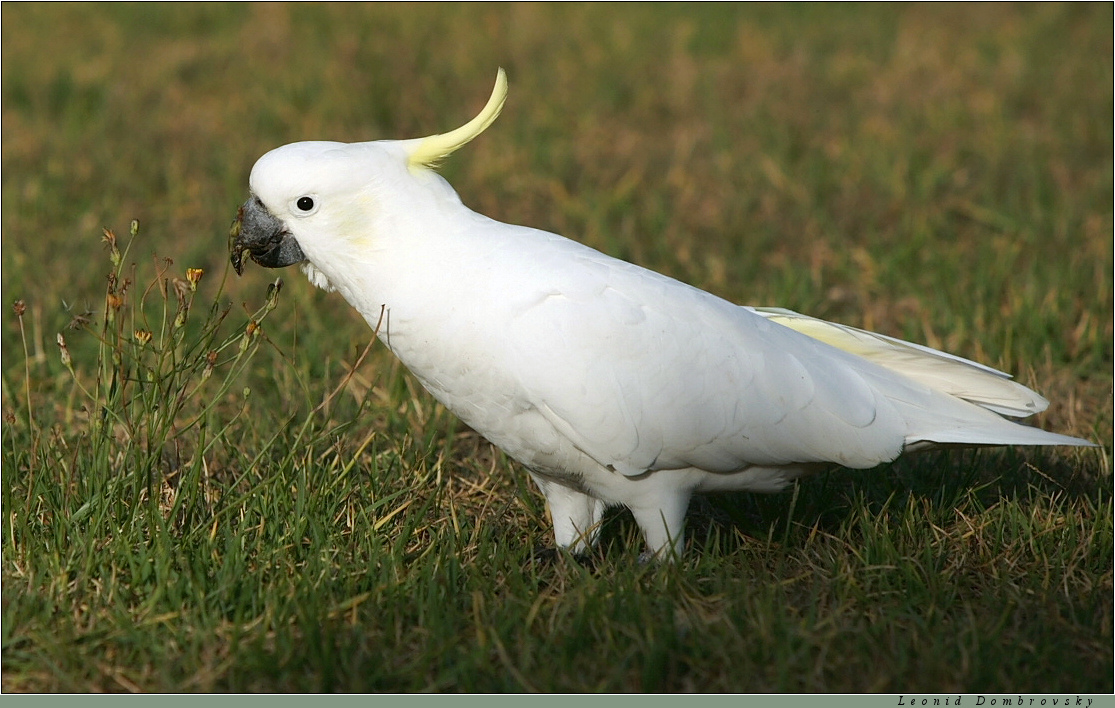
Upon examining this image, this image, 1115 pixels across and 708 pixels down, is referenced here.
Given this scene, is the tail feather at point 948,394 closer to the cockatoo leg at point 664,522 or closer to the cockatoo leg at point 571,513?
the cockatoo leg at point 664,522

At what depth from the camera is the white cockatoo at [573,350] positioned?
2178 millimetres

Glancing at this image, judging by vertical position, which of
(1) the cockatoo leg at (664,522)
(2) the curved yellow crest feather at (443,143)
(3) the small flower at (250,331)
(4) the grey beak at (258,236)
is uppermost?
(2) the curved yellow crest feather at (443,143)

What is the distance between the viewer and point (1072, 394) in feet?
10.9

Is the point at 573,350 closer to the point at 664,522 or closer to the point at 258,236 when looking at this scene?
the point at 664,522

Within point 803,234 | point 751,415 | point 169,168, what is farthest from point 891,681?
point 169,168

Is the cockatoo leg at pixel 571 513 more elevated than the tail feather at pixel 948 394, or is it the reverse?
the tail feather at pixel 948 394

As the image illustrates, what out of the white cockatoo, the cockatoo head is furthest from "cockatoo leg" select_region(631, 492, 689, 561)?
the cockatoo head

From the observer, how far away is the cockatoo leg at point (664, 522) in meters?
2.43

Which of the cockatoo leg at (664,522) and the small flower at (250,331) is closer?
the small flower at (250,331)

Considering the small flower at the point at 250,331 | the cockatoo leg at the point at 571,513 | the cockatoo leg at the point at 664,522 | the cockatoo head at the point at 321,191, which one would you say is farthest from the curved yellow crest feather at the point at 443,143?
the cockatoo leg at the point at 664,522

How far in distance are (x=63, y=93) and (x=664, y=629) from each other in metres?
4.99

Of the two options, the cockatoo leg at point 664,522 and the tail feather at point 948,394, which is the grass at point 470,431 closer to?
the cockatoo leg at point 664,522

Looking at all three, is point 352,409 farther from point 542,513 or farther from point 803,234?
point 803,234
